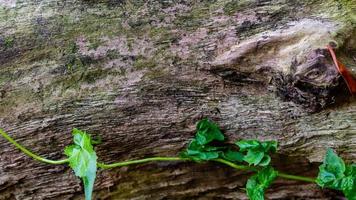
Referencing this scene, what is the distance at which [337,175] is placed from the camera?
131cm

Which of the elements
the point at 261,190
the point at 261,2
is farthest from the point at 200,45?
the point at 261,190

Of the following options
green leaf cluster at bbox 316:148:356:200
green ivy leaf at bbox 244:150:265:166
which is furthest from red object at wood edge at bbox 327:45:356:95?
green ivy leaf at bbox 244:150:265:166

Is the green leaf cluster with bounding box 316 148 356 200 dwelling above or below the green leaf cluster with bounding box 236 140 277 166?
below

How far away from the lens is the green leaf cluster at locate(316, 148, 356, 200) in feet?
4.23

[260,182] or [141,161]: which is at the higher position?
[141,161]

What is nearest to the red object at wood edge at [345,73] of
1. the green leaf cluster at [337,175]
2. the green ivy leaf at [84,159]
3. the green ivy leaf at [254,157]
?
the green leaf cluster at [337,175]

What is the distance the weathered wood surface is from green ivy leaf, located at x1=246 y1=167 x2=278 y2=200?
0.08 meters

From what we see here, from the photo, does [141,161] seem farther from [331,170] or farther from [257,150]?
[331,170]

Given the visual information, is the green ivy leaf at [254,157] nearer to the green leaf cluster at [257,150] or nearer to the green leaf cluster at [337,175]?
the green leaf cluster at [257,150]

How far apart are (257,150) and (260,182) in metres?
0.09

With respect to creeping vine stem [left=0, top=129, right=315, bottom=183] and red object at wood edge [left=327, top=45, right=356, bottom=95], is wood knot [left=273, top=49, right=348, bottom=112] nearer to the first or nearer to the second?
red object at wood edge [left=327, top=45, right=356, bottom=95]

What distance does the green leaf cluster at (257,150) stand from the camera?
1331mm

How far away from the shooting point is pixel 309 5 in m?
1.44

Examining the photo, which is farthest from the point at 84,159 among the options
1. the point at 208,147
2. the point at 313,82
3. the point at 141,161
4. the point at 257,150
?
the point at 313,82
